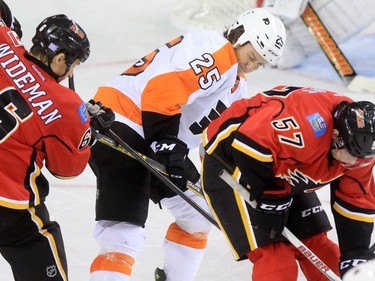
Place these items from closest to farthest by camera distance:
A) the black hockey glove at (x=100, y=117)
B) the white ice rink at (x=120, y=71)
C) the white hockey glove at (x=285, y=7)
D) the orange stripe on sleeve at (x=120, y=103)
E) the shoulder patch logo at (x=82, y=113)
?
the shoulder patch logo at (x=82, y=113) → the black hockey glove at (x=100, y=117) → the orange stripe on sleeve at (x=120, y=103) → the white ice rink at (x=120, y=71) → the white hockey glove at (x=285, y=7)

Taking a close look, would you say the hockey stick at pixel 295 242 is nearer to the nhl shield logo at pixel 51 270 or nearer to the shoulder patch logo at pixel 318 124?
the shoulder patch logo at pixel 318 124

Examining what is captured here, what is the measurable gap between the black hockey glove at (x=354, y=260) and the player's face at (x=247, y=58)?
33.3 inches

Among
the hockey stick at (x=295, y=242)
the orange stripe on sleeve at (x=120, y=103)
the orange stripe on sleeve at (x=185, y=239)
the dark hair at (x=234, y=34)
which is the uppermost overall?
the dark hair at (x=234, y=34)

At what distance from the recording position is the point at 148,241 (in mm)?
3746

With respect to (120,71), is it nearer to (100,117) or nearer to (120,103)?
(120,103)

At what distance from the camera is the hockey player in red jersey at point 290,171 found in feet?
8.34

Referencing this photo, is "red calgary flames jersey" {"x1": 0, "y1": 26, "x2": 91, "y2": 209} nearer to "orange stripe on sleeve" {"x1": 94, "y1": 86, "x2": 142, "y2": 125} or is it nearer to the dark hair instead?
"orange stripe on sleeve" {"x1": 94, "y1": 86, "x2": 142, "y2": 125}

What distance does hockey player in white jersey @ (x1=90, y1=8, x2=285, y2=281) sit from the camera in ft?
10.1

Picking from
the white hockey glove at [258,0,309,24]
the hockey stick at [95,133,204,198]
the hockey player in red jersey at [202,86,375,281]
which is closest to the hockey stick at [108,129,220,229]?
Result: the hockey stick at [95,133,204,198]

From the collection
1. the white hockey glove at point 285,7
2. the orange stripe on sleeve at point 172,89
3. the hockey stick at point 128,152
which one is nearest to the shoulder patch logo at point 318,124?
the orange stripe on sleeve at point 172,89

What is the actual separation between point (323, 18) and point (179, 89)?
2.60 metres

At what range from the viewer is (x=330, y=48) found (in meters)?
5.46

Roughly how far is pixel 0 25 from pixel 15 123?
1.53ft

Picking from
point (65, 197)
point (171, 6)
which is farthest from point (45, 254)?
point (171, 6)
